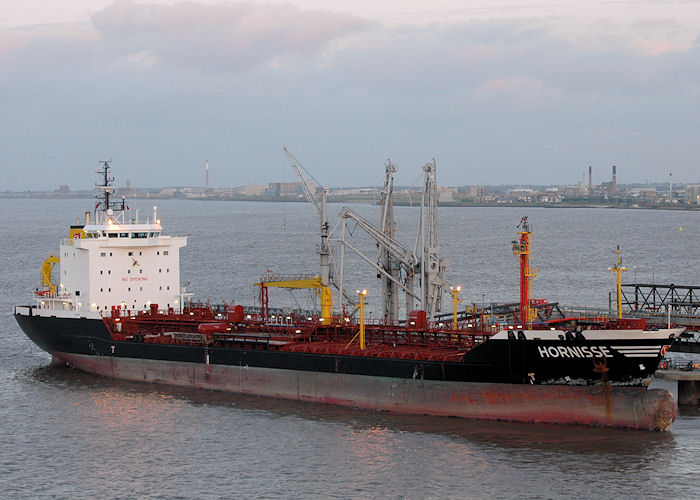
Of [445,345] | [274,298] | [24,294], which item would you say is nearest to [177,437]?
[445,345]

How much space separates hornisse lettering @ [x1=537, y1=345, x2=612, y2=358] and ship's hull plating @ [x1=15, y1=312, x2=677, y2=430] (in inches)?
7.7

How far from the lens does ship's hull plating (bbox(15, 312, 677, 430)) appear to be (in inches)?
940

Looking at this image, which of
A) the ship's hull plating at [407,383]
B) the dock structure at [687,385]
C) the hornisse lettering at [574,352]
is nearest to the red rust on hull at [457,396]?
the ship's hull plating at [407,383]

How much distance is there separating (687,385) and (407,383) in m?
8.11

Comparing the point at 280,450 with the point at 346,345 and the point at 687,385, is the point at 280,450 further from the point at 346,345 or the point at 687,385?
the point at 687,385

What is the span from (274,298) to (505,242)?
5032cm

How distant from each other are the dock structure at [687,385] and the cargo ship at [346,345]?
10.1 ft

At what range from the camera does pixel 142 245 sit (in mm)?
34375

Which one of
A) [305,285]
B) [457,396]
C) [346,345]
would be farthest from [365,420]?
[305,285]

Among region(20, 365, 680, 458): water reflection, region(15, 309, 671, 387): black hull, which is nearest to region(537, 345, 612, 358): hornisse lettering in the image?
region(15, 309, 671, 387): black hull

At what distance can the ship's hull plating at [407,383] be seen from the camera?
23.9 m

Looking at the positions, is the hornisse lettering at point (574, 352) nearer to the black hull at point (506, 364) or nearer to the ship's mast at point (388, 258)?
the black hull at point (506, 364)

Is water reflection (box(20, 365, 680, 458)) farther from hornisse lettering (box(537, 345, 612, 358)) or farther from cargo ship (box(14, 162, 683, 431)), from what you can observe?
hornisse lettering (box(537, 345, 612, 358))

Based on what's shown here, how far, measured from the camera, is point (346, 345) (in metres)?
28.2
